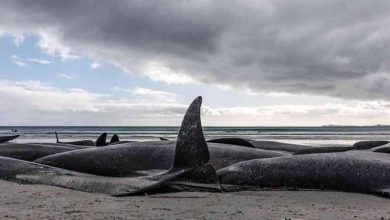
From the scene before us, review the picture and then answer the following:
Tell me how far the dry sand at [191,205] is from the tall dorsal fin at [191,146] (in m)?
0.40

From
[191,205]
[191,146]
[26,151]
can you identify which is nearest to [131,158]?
[191,146]

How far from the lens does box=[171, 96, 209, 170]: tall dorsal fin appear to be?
5.30 metres

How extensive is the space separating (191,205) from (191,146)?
3.37 ft

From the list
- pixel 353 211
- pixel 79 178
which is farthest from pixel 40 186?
pixel 353 211

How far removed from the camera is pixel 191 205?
173 inches

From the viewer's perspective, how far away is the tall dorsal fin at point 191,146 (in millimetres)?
5305

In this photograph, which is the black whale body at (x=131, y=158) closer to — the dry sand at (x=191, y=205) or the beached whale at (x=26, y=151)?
the beached whale at (x=26, y=151)

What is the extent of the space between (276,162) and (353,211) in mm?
1941

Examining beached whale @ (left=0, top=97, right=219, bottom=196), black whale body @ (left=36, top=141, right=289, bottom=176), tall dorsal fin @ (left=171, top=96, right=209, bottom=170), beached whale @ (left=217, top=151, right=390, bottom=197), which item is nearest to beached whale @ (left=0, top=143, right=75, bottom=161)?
black whale body @ (left=36, top=141, right=289, bottom=176)

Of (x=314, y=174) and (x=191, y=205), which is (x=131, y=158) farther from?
(x=191, y=205)

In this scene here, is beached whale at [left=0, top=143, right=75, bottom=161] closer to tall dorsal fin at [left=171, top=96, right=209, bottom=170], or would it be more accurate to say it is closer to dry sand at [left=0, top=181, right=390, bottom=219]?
dry sand at [left=0, top=181, right=390, bottom=219]

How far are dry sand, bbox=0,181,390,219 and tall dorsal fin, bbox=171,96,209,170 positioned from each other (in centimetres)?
40

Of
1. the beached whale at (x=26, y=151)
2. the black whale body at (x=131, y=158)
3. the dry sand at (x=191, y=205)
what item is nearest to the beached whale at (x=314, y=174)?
the dry sand at (x=191, y=205)

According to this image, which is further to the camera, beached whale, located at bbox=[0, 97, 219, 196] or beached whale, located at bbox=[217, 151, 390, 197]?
beached whale, located at bbox=[217, 151, 390, 197]
